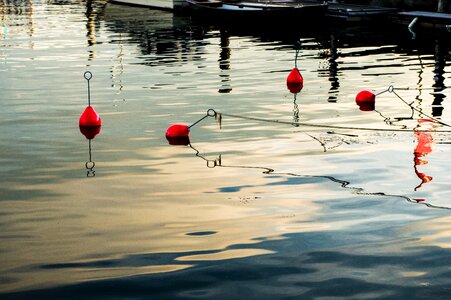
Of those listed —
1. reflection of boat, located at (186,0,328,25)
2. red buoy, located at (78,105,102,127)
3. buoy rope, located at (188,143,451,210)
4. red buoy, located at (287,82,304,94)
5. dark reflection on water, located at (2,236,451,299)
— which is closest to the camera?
dark reflection on water, located at (2,236,451,299)

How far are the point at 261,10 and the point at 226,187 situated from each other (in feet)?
93.0

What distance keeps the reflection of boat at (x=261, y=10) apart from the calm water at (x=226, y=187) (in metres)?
13.9

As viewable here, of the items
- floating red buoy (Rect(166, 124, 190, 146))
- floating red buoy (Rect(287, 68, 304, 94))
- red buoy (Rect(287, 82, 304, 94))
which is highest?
floating red buoy (Rect(287, 68, 304, 94))

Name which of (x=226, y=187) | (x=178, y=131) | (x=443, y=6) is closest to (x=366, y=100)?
(x=178, y=131)

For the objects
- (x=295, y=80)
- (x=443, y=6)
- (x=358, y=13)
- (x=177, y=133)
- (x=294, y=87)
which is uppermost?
(x=443, y=6)

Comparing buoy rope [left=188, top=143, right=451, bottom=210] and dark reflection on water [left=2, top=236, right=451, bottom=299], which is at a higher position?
buoy rope [left=188, top=143, right=451, bottom=210]

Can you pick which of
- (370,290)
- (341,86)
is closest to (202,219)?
(370,290)

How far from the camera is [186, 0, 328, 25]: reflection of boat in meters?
38.0

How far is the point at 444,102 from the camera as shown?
1820 cm

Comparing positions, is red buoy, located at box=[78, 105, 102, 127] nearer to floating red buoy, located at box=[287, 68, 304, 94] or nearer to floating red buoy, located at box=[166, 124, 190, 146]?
floating red buoy, located at box=[166, 124, 190, 146]

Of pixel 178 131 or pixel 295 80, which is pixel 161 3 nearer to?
pixel 295 80

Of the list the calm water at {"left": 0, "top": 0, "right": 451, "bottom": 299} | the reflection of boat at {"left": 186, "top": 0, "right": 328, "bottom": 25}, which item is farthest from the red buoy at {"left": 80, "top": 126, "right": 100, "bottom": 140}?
the reflection of boat at {"left": 186, "top": 0, "right": 328, "bottom": 25}

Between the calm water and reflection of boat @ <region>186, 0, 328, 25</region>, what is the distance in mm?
13859

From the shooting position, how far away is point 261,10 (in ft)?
127
